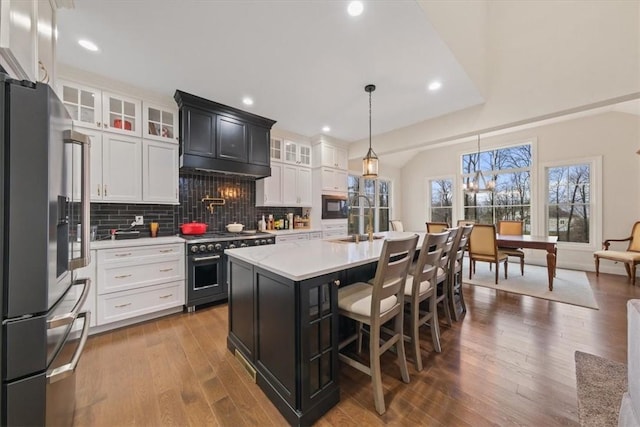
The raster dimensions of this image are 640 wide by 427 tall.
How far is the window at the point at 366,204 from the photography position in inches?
257

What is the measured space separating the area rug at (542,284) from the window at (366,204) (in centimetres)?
275

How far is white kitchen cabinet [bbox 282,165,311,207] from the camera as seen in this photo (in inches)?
171

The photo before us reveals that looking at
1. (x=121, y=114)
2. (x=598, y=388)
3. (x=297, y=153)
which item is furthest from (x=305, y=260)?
(x=297, y=153)

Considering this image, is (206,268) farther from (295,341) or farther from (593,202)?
(593,202)

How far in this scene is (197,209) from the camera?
11.7 feet

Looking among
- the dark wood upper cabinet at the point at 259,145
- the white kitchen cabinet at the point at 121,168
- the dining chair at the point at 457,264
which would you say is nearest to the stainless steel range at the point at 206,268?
the white kitchen cabinet at the point at 121,168

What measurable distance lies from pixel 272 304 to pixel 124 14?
7.96 ft

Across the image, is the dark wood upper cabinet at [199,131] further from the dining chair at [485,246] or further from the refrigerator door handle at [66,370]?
the dining chair at [485,246]

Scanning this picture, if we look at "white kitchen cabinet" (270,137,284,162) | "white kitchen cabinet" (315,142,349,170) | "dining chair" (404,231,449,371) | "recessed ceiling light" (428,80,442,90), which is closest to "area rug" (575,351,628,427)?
"dining chair" (404,231,449,371)

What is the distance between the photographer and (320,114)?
12.2ft

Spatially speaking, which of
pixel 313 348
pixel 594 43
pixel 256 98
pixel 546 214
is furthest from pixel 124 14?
pixel 546 214

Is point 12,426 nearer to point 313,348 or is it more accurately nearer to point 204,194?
point 313,348

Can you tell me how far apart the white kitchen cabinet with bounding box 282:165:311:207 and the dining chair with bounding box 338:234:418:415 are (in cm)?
282

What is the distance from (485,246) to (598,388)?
2569mm
